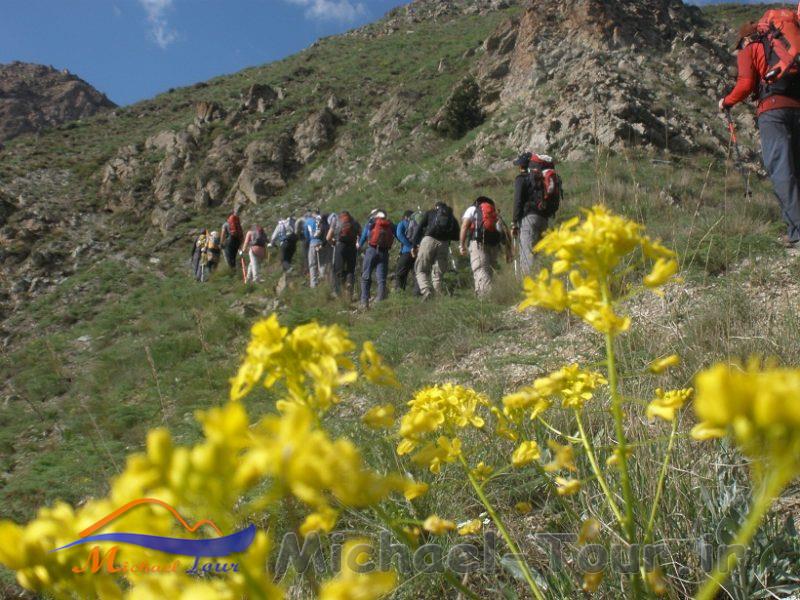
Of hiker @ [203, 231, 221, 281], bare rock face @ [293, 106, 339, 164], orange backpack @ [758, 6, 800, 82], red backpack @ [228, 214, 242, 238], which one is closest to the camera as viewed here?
orange backpack @ [758, 6, 800, 82]

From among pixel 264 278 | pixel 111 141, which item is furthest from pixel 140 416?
pixel 111 141

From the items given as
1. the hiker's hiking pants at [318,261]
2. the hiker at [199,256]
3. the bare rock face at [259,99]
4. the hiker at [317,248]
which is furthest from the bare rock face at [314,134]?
the hiker's hiking pants at [318,261]

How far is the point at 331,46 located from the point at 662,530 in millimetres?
44814

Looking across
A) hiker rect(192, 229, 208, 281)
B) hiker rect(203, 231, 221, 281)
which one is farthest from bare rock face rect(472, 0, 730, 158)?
hiker rect(192, 229, 208, 281)

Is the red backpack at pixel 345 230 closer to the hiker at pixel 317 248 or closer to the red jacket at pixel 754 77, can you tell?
the hiker at pixel 317 248

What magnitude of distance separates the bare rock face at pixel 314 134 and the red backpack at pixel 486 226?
773 inches

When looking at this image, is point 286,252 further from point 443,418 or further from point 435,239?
point 443,418

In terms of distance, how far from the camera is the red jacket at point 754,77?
3488 millimetres

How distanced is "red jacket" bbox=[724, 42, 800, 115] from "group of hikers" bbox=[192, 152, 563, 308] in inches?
98.3

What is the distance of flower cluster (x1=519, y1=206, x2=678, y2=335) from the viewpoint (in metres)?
0.96

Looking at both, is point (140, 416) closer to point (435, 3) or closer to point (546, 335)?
point (546, 335)

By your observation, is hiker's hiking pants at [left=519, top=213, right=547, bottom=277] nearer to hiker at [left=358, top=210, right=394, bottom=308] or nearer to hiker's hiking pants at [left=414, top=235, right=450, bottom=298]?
hiker's hiking pants at [left=414, top=235, right=450, bottom=298]

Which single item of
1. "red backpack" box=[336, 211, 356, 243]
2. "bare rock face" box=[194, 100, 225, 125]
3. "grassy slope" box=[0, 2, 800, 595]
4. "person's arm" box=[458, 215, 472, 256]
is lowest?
"grassy slope" box=[0, 2, 800, 595]

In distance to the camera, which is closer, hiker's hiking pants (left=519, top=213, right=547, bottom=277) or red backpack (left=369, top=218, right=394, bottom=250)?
hiker's hiking pants (left=519, top=213, right=547, bottom=277)
